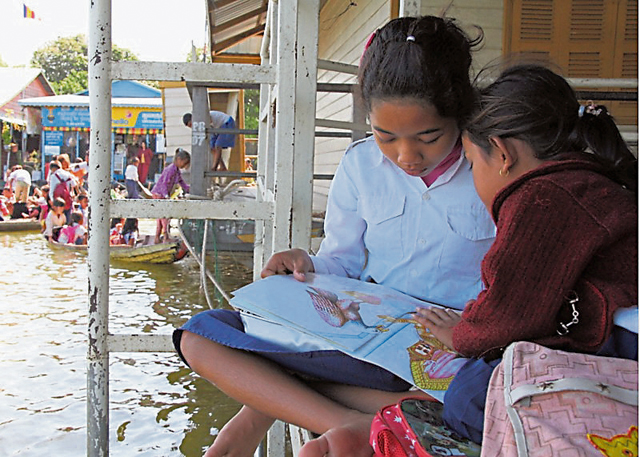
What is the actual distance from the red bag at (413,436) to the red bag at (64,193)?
11792 millimetres

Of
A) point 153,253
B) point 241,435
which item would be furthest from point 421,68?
point 153,253

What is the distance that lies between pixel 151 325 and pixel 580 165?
5498 millimetres

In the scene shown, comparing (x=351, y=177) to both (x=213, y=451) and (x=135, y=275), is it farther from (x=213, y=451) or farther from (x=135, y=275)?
(x=135, y=275)

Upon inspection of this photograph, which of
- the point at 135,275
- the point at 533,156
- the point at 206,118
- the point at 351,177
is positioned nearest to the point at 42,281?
the point at 135,275

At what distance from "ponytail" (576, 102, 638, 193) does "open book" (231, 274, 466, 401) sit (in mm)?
437

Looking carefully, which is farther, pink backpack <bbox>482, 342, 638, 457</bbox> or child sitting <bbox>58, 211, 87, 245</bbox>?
child sitting <bbox>58, 211, 87, 245</bbox>

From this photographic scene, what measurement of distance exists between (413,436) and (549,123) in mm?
638

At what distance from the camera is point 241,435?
1.52 meters

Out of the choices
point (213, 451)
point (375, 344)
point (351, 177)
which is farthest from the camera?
point (351, 177)

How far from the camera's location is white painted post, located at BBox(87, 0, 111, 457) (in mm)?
2010

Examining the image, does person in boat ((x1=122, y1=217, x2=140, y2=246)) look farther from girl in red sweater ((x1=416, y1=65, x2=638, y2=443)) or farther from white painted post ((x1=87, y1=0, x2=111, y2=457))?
girl in red sweater ((x1=416, y1=65, x2=638, y2=443))

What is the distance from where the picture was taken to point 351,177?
1809 millimetres

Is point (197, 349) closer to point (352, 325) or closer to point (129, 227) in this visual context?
point (352, 325)

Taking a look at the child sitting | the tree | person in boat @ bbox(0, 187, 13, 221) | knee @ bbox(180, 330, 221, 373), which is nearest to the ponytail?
knee @ bbox(180, 330, 221, 373)
